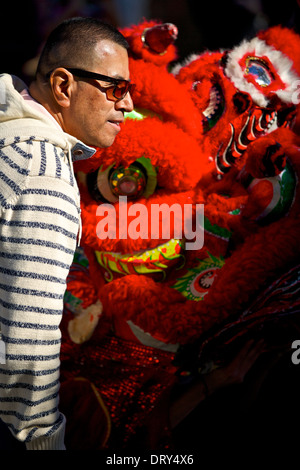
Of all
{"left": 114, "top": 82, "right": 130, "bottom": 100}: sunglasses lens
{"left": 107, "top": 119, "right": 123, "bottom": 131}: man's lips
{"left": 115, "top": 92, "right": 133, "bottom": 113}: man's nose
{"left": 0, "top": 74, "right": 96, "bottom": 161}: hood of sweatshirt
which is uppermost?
{"left": 114, "top": 82, "right": 130, "bottom": 100}: sunglasses lens

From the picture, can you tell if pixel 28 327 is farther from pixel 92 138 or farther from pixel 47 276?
pixel 92 138

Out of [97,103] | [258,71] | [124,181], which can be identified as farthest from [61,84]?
[258,71]

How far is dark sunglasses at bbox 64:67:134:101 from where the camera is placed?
3.08ft

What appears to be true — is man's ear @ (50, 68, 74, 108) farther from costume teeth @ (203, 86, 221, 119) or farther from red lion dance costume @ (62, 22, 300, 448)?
costume teeth @ (203, 86, 221, 119)

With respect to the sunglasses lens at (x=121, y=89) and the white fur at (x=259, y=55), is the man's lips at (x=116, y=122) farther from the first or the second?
the white fur at (x=259, y=55)

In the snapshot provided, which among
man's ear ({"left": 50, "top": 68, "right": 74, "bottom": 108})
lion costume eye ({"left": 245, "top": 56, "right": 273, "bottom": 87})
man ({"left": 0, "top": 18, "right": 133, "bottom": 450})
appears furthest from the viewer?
lion costume eye ({"left": 245, "top": 56, "right": 273, "bottom": 87})

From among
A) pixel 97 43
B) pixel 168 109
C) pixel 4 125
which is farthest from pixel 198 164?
pixel 4 125

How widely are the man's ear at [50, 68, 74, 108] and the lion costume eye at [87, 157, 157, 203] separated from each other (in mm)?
234

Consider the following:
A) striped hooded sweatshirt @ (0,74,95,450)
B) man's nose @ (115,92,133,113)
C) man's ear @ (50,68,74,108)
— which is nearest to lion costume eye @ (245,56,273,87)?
man's nose @ (115,92,133,113)

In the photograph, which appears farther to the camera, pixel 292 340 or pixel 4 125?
pixel 292 340

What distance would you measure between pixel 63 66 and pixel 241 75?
1.51 feet

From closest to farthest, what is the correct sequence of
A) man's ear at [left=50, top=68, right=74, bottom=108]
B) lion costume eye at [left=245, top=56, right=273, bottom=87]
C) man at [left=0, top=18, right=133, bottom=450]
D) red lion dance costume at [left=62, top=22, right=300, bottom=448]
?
man at [left=0, top=18, right=133, bottom=450] → man's ear at [left=50, top=68, right=74, bottom=108] → red lion dance costume at [left=62, top=22, right=300, bottom=448] → lion costume eye at [left=245, top=56, right=273, bottom=87]

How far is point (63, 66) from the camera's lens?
3.12ft

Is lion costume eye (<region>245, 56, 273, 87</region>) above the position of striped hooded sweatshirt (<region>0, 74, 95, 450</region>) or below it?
above
